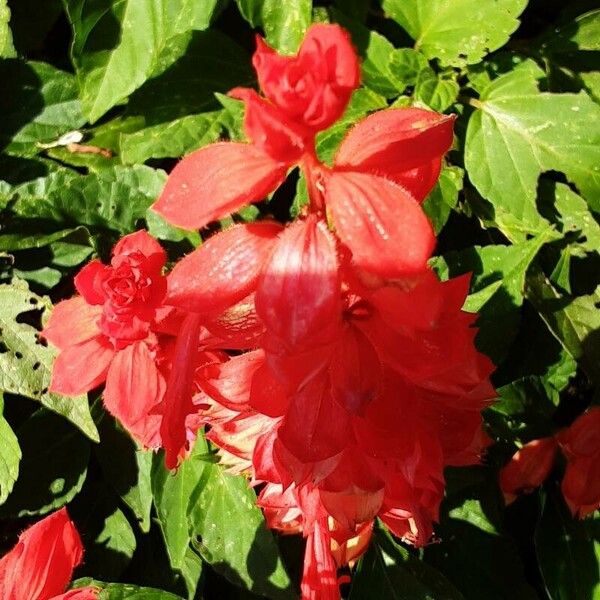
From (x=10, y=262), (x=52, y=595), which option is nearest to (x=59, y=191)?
(x=10, y=262)

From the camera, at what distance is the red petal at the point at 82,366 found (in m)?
0.88

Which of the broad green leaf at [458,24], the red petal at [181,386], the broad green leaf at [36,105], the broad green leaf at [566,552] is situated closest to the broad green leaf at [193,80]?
the broad green leaf at [36,105]

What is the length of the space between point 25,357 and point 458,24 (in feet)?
→ 2.17

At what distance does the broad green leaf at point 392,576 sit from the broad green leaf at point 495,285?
0.89 ft

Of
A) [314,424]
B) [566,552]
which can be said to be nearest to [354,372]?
[314,424]

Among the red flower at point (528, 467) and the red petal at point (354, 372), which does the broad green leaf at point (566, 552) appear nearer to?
the red flower at point (528, 467)

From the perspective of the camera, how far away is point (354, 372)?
621 mm

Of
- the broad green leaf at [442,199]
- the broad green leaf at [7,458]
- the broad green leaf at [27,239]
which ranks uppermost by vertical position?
the broad green leaf at [442,199]

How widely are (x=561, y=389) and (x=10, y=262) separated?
2.37ft

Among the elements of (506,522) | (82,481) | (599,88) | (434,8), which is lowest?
(506,522)

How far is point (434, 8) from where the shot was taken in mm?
1086

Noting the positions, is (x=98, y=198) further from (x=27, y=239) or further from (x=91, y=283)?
(x=91, y=283)

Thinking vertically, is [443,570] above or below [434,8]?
below

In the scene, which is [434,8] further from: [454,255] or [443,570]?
[443,570]
